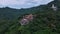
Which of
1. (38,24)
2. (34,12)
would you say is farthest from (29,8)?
(38,24)

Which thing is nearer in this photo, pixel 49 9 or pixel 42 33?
pixel 42 33

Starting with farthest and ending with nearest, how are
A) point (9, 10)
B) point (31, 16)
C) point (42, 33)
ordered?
1. point (9, 10)
2. point (31, 16)
3. point (42, 33)

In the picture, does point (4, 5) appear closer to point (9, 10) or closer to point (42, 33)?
point (9, 10)

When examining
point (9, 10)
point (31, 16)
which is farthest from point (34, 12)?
point (9, 10)

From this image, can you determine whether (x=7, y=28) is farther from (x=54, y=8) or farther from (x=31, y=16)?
(x=54, y=8)

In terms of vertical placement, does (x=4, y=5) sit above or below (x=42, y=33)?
above

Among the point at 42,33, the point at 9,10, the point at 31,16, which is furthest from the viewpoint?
the point at 9,10
